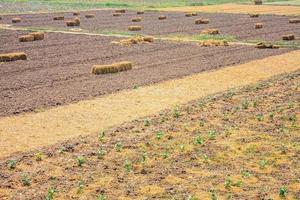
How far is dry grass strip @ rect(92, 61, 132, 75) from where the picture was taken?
2661cm

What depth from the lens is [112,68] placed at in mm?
27047

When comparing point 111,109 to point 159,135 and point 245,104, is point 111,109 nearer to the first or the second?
point 159,135

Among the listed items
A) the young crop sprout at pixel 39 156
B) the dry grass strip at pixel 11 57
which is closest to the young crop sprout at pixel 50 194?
the young crop sprout at pixel 39 156

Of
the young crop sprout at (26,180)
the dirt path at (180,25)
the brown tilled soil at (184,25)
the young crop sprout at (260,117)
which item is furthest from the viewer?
the brown tilled soil at (184,25)

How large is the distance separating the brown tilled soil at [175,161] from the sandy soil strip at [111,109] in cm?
84

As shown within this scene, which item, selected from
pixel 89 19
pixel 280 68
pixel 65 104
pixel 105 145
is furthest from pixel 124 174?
pixel 89 19

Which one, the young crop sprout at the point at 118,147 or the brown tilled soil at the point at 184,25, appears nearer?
the young crop sprout at the point at 118,147

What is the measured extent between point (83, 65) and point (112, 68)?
2664 mm

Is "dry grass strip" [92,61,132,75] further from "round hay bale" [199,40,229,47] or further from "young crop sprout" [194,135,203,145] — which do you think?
"young crop sprout" [194,135,203,145]

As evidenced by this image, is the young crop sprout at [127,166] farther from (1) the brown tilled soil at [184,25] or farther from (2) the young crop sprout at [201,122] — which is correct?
(1) the brown tilled soil at [184,25]

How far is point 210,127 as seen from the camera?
17641 millimetres

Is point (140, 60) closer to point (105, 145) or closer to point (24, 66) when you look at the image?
point (24, 66)

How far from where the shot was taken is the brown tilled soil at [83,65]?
22.0m

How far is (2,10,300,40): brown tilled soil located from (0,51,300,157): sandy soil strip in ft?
52.7
